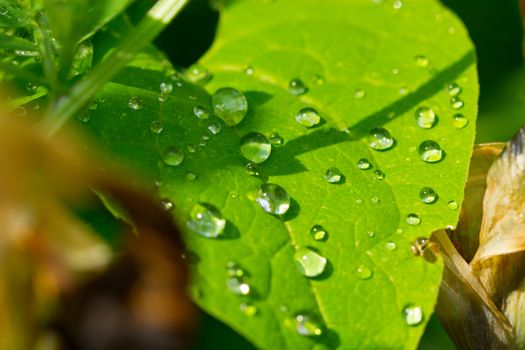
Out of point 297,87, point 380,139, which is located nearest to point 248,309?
point 380,139

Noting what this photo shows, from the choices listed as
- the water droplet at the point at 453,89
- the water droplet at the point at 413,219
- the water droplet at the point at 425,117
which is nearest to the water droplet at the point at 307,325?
the water droplet at the point at 413,219

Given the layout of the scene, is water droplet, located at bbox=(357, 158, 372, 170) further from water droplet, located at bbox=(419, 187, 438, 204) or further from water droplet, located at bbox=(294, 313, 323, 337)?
water droplet, located at bbox=(294, 313, 323, 337)

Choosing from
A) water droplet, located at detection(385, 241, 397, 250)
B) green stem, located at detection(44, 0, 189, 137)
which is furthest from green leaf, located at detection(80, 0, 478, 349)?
green stem, located at detection(44, 0, 189, 137)

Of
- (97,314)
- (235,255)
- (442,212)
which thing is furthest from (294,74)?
(97,314)

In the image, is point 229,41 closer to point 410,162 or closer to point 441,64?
point 441,64

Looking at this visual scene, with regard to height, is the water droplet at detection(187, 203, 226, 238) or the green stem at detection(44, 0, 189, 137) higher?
the green stem at detection(44, 0, 189, 137)

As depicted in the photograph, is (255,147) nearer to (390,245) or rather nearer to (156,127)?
(156,127)

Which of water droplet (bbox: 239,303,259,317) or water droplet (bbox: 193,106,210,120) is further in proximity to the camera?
water droplet (bbox: 193,106,210,120)

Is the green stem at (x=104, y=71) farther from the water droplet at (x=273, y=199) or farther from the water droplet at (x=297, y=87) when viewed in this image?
the water droplet at (x=297, y=87)
